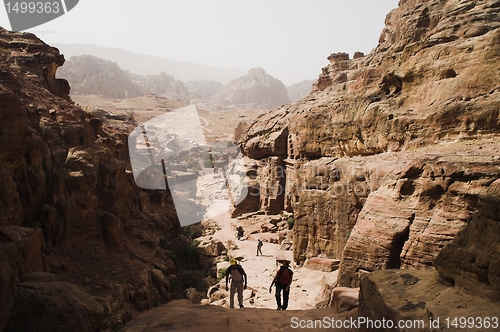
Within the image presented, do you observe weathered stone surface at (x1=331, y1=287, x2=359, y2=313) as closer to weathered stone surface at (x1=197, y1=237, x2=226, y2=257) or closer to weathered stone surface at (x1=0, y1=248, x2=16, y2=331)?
weathered stone surface at (x1=0, y1=248, x2=16, y2=331)

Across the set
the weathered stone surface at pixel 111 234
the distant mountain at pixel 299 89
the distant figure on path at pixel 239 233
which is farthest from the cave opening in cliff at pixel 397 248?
the distant mountain at pixel 299 89

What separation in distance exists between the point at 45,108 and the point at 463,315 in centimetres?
1728

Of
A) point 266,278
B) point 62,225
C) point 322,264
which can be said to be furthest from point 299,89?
→ point 62,225

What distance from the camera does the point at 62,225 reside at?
12820 millimetres

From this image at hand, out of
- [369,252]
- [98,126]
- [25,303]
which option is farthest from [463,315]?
[98,126]

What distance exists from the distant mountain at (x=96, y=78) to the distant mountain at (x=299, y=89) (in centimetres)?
6719

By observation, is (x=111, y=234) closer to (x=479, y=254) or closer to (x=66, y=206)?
(x=66, y=206)

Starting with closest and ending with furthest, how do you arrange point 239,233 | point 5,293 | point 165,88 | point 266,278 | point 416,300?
point 416,300 → point 5,293 → point 266,278 → point 239,233 → point 165,88

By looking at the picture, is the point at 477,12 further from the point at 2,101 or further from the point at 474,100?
the point at 2,101

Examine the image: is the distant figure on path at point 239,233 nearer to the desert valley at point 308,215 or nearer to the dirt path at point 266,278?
the dirt path at point 266,278

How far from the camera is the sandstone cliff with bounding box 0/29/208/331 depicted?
223 inches

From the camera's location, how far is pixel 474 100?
1128 cm

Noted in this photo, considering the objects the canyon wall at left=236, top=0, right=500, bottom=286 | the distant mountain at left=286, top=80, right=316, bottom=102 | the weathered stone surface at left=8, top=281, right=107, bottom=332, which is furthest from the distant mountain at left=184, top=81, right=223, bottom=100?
the weathered stone surface at left=8, top=281, right=107, bottom=332

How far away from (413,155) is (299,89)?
146 m
